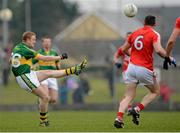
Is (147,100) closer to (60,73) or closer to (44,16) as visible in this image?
(60,73)

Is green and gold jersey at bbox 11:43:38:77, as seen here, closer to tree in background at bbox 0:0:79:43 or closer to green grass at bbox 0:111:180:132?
green grass at bbox 0:111:180:132

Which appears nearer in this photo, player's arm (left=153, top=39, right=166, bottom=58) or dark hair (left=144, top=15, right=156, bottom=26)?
player's arm (left=153, top=39, right=166, bottom=58)

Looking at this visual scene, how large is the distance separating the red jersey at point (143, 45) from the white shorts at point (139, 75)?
9cm

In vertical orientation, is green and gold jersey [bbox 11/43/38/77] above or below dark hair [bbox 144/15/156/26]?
below

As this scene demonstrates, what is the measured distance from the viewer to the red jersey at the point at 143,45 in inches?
677

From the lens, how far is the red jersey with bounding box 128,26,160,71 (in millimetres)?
17188

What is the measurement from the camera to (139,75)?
17.3 meters

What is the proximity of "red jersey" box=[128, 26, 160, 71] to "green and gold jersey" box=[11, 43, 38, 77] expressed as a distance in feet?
7.83

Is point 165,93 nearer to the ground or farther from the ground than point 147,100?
nearer to the ground

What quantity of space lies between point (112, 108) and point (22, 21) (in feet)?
36.4

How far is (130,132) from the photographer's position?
15.4 metres

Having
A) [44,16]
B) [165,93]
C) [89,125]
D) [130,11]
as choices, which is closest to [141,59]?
[89,125]

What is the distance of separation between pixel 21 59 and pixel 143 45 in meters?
2.90

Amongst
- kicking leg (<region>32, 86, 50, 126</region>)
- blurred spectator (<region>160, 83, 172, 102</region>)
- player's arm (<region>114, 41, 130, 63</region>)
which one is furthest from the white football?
blurred spectator (<region>160, 83, 172, 102</region>)
